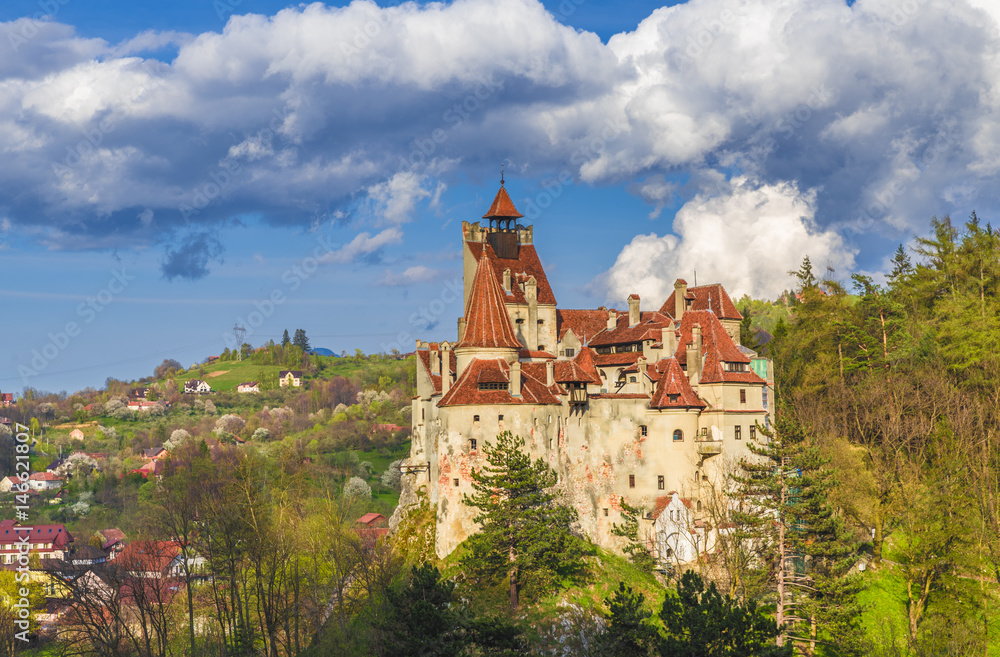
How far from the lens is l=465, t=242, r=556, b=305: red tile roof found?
76.2 m

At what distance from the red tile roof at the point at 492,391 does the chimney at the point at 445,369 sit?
9.85 ft

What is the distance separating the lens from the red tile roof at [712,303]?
2985 inches

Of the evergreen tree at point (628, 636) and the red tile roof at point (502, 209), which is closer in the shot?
the evergreen tree at point (628, 636)

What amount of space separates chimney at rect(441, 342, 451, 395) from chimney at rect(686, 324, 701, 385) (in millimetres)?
18588

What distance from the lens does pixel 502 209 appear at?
80.4 m

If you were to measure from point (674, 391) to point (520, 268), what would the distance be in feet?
63.1

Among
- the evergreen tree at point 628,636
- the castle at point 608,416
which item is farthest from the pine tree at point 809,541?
the evergreen tree at point 628,636

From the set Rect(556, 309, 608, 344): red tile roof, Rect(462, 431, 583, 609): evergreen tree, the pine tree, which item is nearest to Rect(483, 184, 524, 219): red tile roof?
Rect(556, 309, 608, 344): red tile roof

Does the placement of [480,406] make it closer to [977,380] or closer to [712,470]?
[712,470]

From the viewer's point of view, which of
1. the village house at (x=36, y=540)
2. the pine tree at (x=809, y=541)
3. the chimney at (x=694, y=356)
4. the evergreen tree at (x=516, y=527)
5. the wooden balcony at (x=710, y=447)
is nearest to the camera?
the pine tree at (x=809, y=541)

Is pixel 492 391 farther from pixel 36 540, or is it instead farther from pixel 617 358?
pixel 36 540

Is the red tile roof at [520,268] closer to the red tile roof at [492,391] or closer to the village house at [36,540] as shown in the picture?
the red tile roof at [492,391]

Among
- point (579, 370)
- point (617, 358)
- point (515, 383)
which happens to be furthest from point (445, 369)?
point (617, 358)

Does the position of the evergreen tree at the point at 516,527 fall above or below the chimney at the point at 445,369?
below
